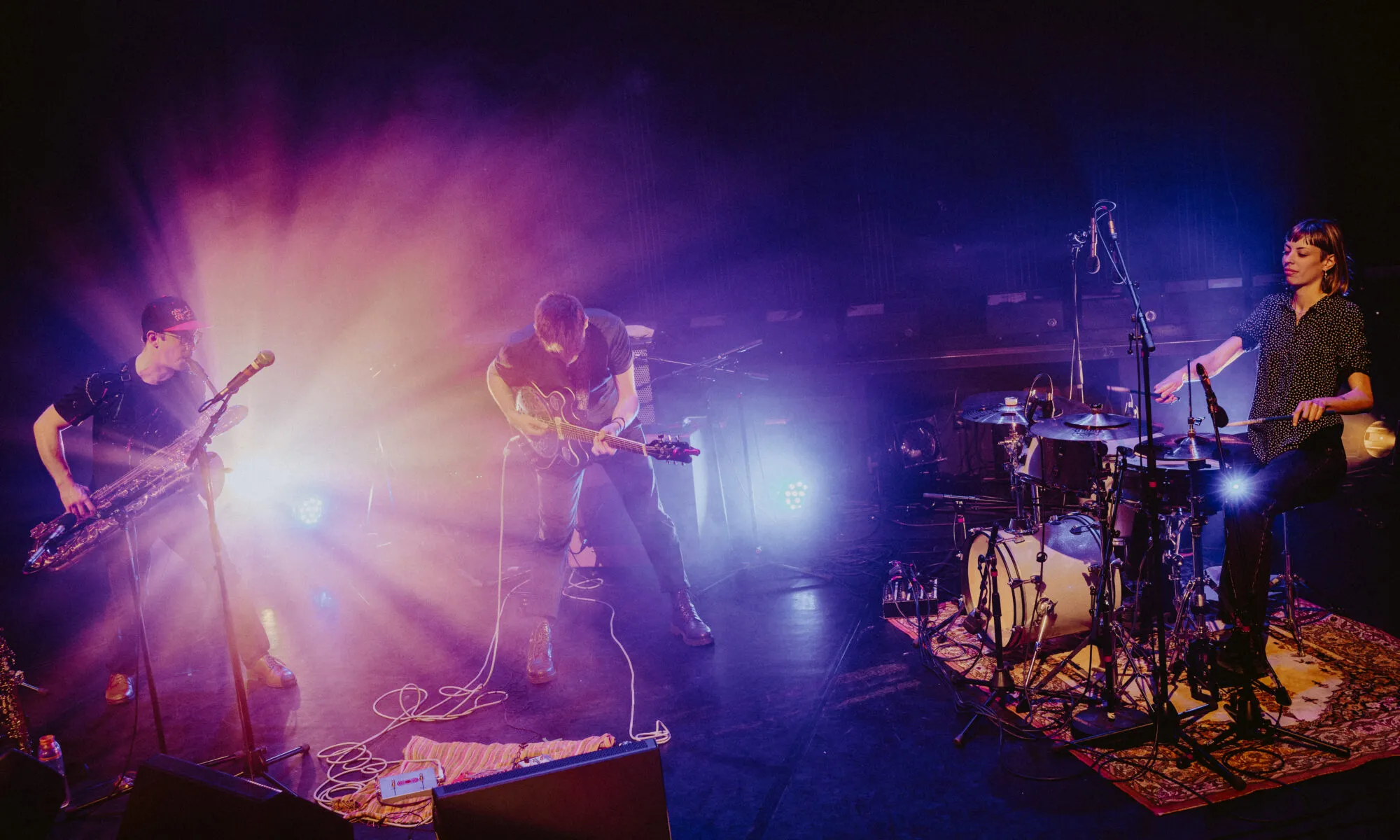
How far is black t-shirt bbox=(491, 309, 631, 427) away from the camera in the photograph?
4574 mm

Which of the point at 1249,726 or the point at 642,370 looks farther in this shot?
the point at 642,370

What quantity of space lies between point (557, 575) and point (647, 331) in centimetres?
263

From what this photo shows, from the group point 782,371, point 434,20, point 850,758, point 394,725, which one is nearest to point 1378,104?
point 782,371

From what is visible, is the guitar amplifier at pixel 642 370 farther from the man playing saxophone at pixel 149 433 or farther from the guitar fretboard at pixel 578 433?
the man playing saxophone at pixel 149 433

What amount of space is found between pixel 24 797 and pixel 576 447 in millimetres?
2714

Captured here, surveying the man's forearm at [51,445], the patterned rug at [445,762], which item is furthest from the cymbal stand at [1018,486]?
the man's forearm at [51,445]

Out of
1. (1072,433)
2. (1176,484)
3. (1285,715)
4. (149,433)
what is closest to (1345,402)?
(1176,484)

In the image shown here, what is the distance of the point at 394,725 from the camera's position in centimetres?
404

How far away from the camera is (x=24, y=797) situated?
2781 millimetres

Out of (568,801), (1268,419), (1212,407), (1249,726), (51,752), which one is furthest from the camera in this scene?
(51,752)

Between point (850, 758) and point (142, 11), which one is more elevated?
point (142, 11)

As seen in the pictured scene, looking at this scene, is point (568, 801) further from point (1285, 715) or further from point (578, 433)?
point (1285, 715)

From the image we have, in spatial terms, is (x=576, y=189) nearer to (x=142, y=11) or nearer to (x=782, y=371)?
(x=782, y=371)

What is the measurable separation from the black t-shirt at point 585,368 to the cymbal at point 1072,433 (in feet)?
7.78
